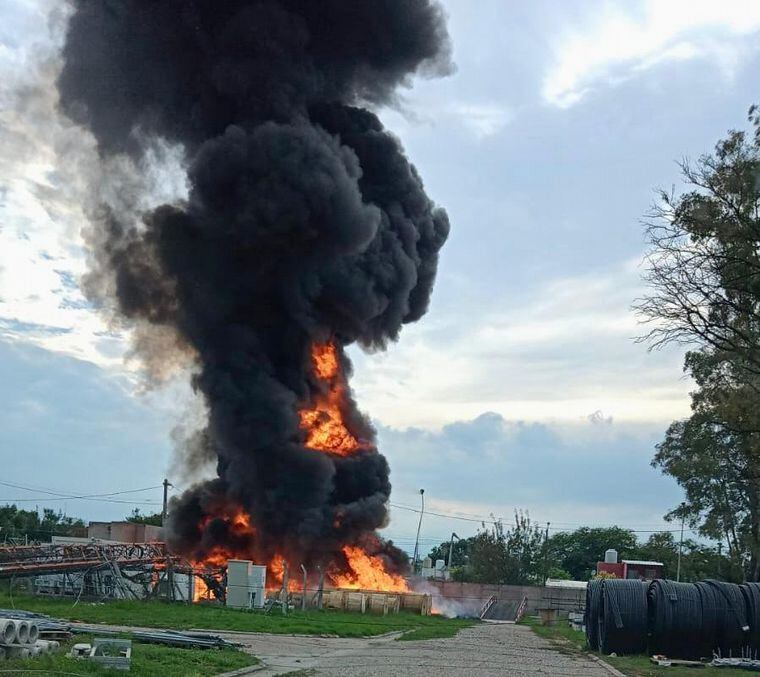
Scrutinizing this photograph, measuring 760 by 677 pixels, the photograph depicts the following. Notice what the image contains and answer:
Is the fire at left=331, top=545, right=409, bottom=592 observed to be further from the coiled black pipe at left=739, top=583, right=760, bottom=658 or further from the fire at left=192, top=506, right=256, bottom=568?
the coiled black pipe at left=739, top=583, right=760, bottom=658

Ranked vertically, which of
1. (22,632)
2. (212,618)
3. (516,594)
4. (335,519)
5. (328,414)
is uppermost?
(328,414)

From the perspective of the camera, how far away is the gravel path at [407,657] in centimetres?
1794

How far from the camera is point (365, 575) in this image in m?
48.9

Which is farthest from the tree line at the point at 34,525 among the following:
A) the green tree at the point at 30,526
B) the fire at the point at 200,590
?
the fire at the point at 200,590

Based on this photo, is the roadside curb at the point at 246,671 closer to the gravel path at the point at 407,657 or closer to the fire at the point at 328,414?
the gravel path at the point at 407,657

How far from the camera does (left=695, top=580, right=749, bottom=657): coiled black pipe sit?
24.5 metres

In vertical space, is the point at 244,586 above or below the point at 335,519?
below

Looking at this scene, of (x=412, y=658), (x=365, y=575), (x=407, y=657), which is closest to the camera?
(x=412, y=658)

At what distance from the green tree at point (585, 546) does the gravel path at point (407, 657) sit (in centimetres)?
7853

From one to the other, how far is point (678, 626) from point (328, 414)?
29149mm

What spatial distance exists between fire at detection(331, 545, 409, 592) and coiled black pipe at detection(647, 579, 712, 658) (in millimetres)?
24422

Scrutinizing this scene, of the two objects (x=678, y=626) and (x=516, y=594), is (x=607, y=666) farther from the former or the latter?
(x=516, y=594)

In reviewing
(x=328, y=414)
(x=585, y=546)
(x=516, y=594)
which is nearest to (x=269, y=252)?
(x=328, y=414)

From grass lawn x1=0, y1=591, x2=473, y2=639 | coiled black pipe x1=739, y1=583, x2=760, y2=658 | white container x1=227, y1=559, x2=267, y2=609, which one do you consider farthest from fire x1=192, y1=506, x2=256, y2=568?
coiled black pipe x1=739, y1=583, x2=760, y2=658
